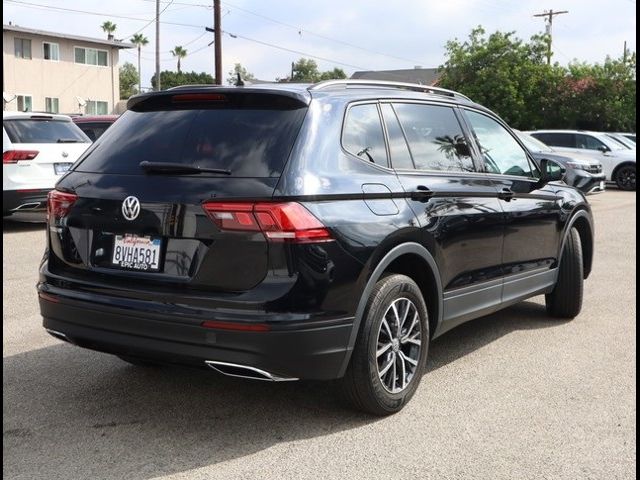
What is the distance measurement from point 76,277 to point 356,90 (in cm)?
185

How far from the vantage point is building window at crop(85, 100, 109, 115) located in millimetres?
50094

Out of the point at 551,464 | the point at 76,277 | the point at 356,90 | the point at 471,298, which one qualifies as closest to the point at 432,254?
the point at 471,298

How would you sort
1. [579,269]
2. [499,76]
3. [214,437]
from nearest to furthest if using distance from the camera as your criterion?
[214,437]
[579,269]
[499,76]

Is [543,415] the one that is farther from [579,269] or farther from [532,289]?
[579,269]

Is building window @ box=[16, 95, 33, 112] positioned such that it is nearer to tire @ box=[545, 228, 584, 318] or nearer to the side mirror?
tire @ box=[545, 228, 584, 318]

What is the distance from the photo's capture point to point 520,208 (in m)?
5.59

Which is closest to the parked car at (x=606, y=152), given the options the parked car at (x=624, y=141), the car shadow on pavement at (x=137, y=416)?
the parked car at (x=624, y=141)

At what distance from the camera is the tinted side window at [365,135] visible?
4199 mm

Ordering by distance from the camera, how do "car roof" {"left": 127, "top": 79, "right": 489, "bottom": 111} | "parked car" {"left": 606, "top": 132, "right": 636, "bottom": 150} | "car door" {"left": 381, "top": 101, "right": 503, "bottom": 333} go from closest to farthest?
"car roof" {"left": 127, "top": 79, "right": 489, "bottom": 111}
"car door" {"left": 381, "top": 101, "right": 503, "bottom": 333}
"parked car" {"left": 606, "top": 132, "right": 636, "bottom": 150}

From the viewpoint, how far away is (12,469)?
139 inches

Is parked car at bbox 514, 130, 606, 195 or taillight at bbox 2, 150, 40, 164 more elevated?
taillight at bbox 2, 150, 40, 164

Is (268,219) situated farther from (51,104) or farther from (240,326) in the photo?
(51,104)

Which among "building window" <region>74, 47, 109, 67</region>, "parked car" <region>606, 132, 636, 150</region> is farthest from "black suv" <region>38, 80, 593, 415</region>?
"building window" <region>74, 47, 109, 67</region>

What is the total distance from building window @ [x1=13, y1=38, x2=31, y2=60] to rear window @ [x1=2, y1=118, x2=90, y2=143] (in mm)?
37898
